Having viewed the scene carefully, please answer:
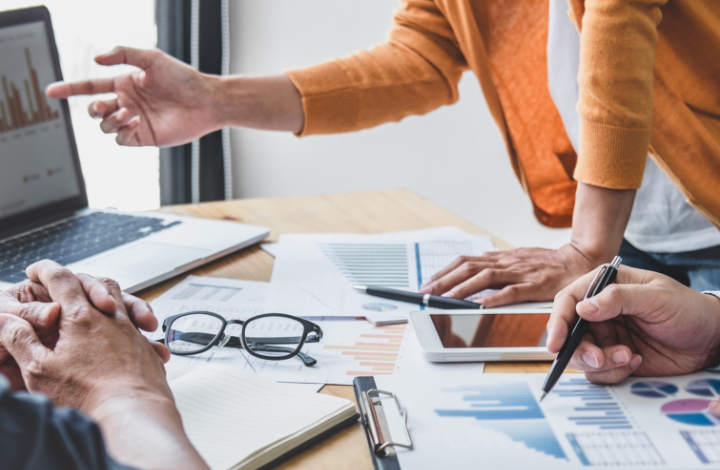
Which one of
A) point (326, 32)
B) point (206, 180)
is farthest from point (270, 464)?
point (326, 32)

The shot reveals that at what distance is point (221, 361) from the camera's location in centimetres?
64

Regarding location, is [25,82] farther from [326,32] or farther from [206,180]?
[326,32]

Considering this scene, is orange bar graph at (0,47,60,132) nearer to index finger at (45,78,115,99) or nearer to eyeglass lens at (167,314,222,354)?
index finger at (45,78,115,99)

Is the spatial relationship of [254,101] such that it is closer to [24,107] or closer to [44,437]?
[24,107]

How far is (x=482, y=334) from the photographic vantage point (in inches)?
26.4

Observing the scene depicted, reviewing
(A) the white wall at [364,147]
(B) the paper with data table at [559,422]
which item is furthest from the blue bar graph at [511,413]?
(A) the white wall at [364,147]

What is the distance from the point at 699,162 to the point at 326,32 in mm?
1561

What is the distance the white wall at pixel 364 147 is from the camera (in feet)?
7.07

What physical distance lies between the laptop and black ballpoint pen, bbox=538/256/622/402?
52cm

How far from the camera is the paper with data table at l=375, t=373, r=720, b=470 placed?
1.55 ft

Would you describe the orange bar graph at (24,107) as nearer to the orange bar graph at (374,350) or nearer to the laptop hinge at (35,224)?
the laptop hinge at (35,224)

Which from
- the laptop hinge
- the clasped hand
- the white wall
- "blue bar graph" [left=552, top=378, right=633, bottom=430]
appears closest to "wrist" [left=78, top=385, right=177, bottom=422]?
the clasped hand

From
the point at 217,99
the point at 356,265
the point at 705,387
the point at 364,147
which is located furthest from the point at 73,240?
the point at 364,147

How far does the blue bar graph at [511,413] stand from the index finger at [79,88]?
73 centimetres
